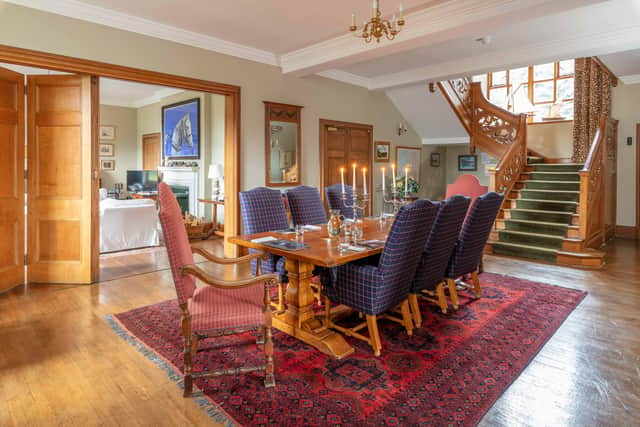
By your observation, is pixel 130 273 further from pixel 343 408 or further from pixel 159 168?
pixel 159 168

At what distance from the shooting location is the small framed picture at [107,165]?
382 inches

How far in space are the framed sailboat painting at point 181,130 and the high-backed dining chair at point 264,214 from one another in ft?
14.7

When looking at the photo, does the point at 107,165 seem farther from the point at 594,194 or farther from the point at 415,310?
the point at 594,194

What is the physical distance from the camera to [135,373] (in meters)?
2.40

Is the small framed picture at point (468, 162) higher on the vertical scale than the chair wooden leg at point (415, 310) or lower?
higher

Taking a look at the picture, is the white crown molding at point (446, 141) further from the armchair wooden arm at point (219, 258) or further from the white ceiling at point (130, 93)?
the armchair wooden arm at point (219, 258)

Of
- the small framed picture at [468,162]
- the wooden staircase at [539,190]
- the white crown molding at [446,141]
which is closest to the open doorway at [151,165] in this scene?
the wooden staircase at [539,190]

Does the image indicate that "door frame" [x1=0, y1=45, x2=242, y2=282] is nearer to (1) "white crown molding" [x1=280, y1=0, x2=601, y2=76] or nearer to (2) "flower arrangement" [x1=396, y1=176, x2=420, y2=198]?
(1) "white crown molding" [x1=280, y1=0, x2=601, y2=76]

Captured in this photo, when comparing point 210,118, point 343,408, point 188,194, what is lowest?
point 343,408

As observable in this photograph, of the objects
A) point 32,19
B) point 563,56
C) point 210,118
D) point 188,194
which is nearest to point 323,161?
point 210,118

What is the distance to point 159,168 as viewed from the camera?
884cm

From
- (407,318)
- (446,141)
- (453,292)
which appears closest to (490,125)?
(446,141)

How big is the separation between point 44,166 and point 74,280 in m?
1.24

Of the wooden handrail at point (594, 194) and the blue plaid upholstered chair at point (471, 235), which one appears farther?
the wooden handrail at point (594, 194)
